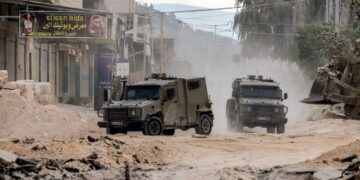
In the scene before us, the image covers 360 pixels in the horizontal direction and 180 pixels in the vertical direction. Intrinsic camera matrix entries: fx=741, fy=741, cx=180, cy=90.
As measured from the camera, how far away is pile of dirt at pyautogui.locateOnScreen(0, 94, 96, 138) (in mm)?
25667

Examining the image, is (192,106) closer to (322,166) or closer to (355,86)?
(355,86)

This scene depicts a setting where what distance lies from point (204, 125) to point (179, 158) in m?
9.26

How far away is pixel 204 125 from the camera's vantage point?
90.0ft

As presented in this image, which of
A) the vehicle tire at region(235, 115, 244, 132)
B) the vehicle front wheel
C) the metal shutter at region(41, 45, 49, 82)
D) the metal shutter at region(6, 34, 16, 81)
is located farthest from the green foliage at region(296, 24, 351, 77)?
the metal shutter at region(6, 34, 16, 81)

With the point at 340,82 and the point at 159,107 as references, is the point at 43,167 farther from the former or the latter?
the point at 340,82

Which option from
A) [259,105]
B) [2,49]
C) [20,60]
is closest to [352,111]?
[259,105]

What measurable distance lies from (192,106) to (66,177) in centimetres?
1230

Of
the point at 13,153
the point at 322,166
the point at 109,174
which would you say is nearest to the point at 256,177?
the point at 322,166

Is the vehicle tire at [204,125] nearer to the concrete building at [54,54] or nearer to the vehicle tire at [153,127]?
the vehicle tire at [153,127]

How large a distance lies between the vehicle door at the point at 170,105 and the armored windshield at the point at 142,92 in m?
0.30

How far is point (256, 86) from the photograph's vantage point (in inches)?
1169

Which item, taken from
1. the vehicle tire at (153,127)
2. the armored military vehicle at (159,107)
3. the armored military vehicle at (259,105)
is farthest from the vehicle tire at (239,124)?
the vehicle tire at (153,127)

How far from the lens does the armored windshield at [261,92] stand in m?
29.6

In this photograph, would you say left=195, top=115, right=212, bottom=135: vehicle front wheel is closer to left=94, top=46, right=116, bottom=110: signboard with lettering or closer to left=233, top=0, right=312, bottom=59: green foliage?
left=94, top=46, right=116, bottom=110: signboard with lettering
